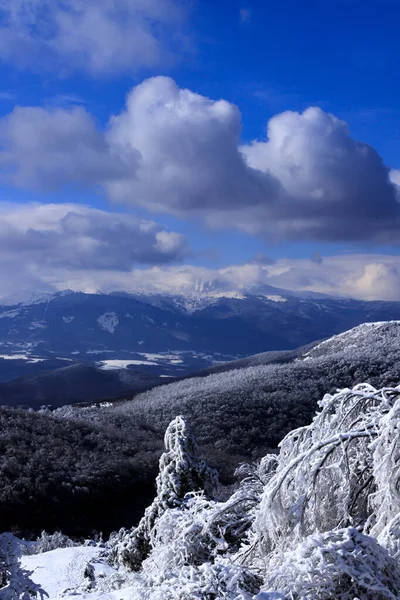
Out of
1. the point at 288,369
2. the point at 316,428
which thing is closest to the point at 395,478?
the point at 316,428

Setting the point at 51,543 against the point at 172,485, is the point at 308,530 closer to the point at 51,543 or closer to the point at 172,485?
the point at 172,485

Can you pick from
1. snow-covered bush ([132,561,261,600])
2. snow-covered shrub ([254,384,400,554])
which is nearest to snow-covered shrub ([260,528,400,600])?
snow-covered bush ([132,561,261,600])

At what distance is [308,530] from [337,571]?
1283 mm

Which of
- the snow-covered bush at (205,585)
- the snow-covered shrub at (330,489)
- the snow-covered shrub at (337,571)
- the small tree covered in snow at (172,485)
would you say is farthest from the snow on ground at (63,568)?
the snow-covered shrub at (337,571)

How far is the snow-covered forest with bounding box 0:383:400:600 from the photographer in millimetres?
4801

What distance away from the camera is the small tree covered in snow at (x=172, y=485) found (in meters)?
12.0

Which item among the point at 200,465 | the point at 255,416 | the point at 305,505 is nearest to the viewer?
the point at 305,505

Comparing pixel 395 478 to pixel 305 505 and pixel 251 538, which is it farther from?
pixel 251 538

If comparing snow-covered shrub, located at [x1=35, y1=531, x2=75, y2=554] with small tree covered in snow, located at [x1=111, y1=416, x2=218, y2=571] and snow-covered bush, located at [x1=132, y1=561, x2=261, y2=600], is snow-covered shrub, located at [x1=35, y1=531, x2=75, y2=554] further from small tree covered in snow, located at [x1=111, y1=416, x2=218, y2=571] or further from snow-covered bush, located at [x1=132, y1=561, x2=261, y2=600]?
snow-covered bush, located at [x1=132, y1=561, x2=261, y2=600]

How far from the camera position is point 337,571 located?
4781mm

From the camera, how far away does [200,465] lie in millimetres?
13188

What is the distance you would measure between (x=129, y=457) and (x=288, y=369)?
42462 millimetres

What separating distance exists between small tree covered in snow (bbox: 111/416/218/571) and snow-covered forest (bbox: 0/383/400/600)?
2.96 meters

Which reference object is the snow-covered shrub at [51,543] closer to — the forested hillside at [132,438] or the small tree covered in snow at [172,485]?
the forested hillside at [132,438]
